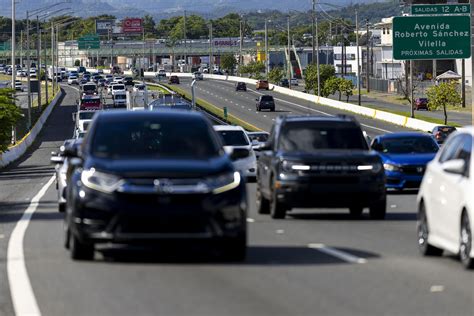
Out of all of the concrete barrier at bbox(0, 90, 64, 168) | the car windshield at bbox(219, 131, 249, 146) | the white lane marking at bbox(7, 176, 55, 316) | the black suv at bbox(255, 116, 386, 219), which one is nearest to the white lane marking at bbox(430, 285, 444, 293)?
the white lane marking at bbox(7, 176, 55, 316)

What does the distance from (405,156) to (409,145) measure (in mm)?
1213

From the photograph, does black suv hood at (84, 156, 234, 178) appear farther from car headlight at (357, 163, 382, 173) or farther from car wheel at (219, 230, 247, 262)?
car headlight at (357, 163, 382, 173)

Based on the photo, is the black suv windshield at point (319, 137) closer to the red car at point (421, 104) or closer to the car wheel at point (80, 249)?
the car wheel at point (80, 249)

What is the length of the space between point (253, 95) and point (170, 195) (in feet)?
413

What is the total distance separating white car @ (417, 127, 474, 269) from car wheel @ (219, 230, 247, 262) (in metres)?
2.28

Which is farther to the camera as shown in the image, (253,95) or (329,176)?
(253,95)

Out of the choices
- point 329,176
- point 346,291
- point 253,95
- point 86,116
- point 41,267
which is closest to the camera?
point 346,291

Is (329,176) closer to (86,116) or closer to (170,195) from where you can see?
(170,195)

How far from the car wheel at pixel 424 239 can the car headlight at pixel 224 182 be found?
2.61 m

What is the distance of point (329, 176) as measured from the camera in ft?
73.5

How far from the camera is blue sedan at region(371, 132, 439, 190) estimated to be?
3122cm

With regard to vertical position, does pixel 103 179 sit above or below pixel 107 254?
above

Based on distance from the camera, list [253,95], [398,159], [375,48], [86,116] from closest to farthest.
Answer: [398,159]
[86,116]
[253,95]
[375,48]

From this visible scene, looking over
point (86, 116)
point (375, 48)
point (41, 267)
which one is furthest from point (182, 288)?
point (375, 48)
